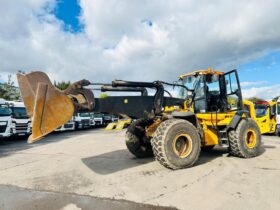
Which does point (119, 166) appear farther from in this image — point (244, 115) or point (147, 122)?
point (244, 115)

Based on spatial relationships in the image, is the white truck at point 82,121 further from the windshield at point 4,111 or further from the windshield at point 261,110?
the windshield at point 261,110

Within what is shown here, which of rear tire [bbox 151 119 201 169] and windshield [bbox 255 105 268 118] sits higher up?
windshield [bbox 255 105 268 118]

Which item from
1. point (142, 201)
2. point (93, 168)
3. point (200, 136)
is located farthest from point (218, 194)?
point (93, 168)

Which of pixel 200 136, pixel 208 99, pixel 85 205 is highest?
pixel 208 99

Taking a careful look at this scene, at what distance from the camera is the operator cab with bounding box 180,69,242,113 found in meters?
7.40

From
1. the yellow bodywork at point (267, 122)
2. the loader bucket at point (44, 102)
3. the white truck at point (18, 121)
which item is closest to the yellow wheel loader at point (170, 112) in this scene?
the loader bucket at point (44, 102)

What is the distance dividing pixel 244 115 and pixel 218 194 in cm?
393

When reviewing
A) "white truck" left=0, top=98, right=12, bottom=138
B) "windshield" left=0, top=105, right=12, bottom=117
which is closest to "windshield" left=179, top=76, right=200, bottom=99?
Result: "white truck" left=0, top=98, right=12, bottom=138

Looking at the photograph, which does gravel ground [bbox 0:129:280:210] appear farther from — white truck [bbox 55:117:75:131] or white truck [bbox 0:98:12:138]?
white truck [bbox 55:117:75:131]

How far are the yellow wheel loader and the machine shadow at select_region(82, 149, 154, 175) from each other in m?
0.40

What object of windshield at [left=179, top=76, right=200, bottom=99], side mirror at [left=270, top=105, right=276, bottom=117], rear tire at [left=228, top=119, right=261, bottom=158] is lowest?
rear tire at [left=228, top=119, right=261, bottom=158]

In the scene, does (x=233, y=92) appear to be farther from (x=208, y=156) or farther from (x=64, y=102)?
(x=64, y=102)

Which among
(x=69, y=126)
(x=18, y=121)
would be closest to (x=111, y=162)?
(x=18, y=121)

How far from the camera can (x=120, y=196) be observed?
438cm
